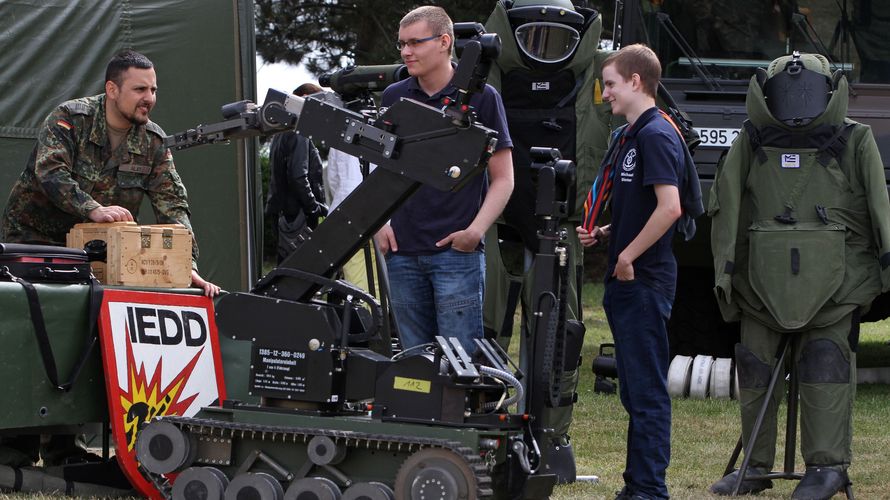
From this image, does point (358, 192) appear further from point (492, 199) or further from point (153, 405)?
point (153, 405)

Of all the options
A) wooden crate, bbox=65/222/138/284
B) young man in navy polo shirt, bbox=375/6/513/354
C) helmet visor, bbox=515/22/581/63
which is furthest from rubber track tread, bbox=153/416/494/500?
helmet visor, bbox=515/22/581/63

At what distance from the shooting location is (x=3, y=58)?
24.7ft

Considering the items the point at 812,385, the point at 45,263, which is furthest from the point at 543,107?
the point at 45,263

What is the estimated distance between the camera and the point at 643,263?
506cm

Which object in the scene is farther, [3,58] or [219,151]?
[219,151]

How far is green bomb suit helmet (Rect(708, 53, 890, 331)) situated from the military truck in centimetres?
260

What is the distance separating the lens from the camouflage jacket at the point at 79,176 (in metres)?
5.69

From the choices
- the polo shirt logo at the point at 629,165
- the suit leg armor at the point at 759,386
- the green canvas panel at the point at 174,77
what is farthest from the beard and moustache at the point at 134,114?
the suit leg armor at the point at 759,386

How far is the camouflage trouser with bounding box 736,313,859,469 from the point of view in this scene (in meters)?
5.71

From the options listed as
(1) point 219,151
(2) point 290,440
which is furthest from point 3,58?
(2) point 290,440

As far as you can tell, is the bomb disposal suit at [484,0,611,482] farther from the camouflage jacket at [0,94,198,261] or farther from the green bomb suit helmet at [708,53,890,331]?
the camouflage jacket at [0,94,198,261]

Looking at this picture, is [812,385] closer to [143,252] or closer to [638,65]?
[638,65]

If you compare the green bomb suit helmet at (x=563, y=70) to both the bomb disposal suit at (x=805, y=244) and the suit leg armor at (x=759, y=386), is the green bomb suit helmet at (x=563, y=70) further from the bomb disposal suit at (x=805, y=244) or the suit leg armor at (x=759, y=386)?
the suit leg armor at (x=759, y=386)

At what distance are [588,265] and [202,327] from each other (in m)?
14.2
